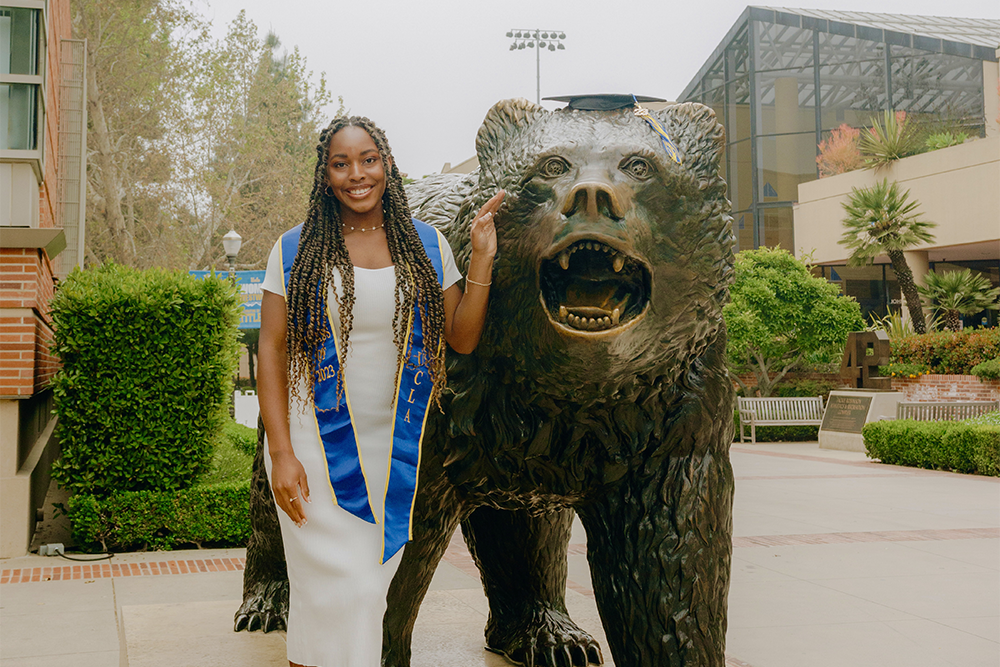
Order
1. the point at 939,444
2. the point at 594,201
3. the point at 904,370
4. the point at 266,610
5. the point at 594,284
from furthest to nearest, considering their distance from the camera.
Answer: the point at 904,370
the point at 939,444
the point at 266,610
the point at 594,284
the point at 594,201

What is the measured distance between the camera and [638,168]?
204cm

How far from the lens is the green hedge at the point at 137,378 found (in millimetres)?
6734

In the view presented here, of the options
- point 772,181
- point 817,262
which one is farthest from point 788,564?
point 772,181

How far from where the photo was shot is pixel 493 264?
2145mm

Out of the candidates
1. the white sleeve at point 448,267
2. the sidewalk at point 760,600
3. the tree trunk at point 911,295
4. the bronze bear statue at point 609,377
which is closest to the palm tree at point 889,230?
the tree trunk at point 911,295

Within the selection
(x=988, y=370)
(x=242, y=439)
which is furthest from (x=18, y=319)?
(x=988, y=370)

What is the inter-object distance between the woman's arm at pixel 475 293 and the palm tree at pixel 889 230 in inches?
826

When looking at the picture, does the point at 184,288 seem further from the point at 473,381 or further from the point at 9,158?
the point at 473,381

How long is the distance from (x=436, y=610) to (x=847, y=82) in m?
29.1

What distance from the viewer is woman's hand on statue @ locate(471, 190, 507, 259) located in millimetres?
2078

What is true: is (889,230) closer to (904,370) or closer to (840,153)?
(904,370)

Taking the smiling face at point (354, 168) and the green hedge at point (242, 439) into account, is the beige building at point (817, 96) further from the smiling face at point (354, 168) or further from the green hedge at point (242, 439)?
the smiling face at point (354, 168)

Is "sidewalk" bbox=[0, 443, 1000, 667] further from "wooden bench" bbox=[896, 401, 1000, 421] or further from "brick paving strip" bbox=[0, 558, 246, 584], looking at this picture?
"wooden bench" bbox=[896, 401, 1000, 421]

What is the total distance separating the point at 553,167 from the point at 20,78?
260 inches
